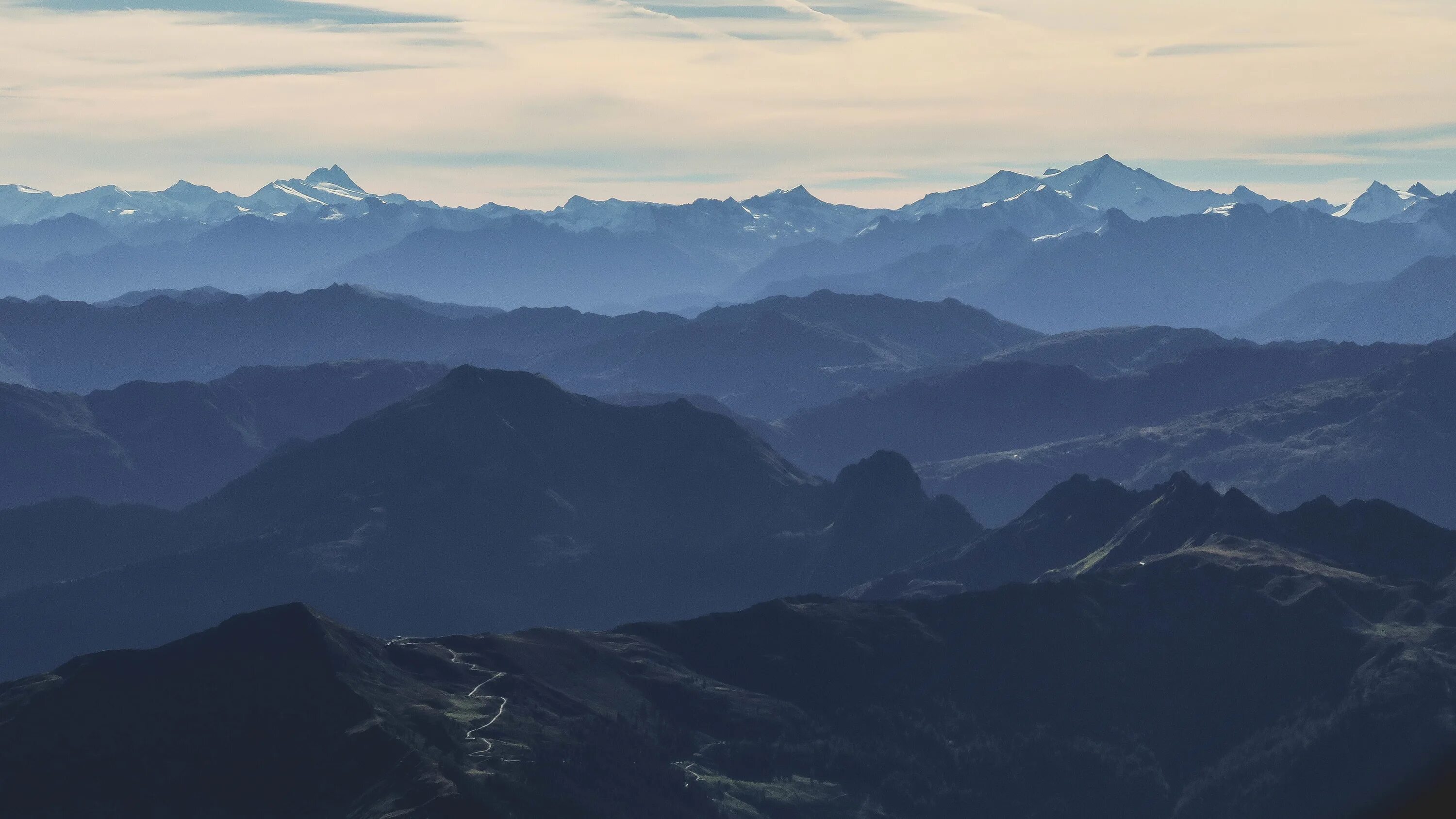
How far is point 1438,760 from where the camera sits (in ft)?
113

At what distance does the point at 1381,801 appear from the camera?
34594 millimetres

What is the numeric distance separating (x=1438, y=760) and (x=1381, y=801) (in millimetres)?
1377
